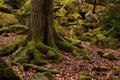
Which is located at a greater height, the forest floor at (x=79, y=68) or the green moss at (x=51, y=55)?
the green moss at (x=51, y=55)

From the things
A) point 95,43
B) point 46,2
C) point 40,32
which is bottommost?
point 95,43

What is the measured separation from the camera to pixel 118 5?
15.5 m

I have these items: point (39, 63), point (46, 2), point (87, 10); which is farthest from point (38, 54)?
point (87, 10)

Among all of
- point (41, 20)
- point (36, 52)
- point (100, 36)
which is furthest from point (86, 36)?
point (36, 52)

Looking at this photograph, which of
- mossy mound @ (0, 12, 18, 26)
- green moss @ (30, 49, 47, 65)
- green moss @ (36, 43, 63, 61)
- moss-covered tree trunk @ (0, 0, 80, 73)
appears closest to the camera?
green moss @ (30, 49, 47, 65)

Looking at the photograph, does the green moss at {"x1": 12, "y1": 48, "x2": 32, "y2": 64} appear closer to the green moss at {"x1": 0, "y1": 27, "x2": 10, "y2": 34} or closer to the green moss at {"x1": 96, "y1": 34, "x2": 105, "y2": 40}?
the green moss at {"x1": 0, "y1": 27, "x2": 10, "y2": 34}

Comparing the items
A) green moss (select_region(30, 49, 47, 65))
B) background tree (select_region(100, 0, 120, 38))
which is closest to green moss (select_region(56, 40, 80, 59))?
green moss (select_region(30, 49, 47, 65))

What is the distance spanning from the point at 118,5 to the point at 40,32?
21.7 feet

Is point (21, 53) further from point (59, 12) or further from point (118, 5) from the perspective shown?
point (59, 12)

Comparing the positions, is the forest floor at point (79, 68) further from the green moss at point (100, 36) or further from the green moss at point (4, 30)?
the green moss at point (100, 36)

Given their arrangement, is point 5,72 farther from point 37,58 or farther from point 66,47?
point 66,47

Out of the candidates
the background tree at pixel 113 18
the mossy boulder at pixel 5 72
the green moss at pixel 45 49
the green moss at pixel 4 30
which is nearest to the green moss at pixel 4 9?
the green moss at pixel 4 30

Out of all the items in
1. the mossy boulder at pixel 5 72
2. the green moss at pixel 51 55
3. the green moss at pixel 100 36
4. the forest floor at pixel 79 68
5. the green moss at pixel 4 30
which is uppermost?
the mossy boulder at pixel 5 72

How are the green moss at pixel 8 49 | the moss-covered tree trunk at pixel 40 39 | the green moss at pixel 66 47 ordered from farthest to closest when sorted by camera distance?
1. the green moss at pixel 66 47
2. the green moss at pixel 8 49
3. the moss-covered tree trunk at pixel 40 39
